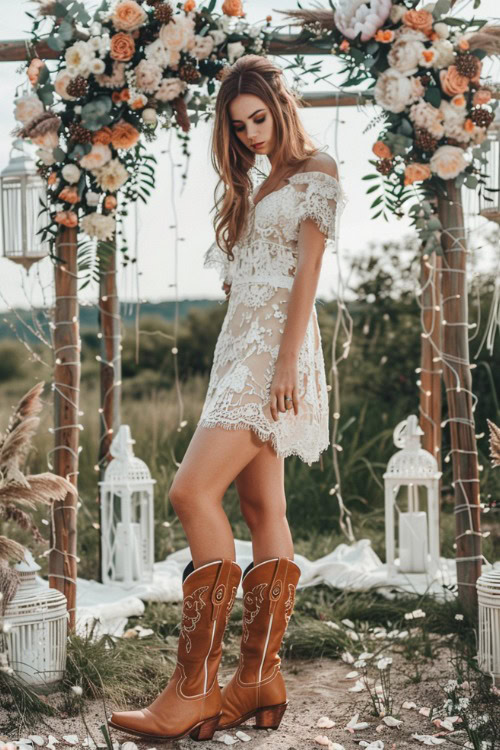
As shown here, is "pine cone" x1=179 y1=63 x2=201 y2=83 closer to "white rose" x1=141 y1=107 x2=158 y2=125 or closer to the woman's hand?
"white rose" x1=141 y1=107 x2=158 y2=125

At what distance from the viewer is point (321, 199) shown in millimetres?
2789

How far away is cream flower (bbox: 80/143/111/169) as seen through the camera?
356 centimetres

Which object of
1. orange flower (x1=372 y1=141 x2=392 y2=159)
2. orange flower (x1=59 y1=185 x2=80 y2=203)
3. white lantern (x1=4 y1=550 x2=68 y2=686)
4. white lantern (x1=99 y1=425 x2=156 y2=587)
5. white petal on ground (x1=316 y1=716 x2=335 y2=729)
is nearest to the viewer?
white petal on ground (x1=316 y1=716 x2=335 y2=729)

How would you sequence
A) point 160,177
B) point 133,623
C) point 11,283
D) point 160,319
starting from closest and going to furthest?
point 133,623, point 11,283, point 160,177, point 160,319

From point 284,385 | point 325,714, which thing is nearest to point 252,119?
point 284,385

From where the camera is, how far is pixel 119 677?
3209 mm

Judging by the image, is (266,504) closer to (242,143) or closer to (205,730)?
(205,730)

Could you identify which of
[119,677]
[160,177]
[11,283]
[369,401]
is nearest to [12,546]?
[119,677]

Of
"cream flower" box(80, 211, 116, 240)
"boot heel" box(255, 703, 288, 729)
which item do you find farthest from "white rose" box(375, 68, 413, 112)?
"boot heel" box(255, 703, 288, 729)

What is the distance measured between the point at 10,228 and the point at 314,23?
1.63 metres

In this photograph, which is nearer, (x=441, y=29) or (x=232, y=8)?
(x=441, y=29)

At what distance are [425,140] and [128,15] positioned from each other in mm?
1216

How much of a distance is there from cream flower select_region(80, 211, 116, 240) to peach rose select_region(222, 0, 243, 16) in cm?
92

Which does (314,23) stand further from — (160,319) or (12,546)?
(160,319)
